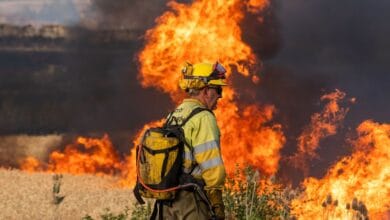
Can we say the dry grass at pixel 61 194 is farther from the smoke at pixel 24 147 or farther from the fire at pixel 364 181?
the fire at pixel 364 181

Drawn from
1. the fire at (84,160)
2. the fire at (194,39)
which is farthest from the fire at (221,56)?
the fire at (84,160)

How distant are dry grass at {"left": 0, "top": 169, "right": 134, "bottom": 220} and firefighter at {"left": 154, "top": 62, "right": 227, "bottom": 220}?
7.49 meters

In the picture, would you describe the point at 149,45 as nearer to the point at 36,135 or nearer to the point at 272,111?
the point at 272,111

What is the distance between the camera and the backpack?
21.2 ft

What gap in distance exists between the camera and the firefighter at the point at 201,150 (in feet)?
20.7

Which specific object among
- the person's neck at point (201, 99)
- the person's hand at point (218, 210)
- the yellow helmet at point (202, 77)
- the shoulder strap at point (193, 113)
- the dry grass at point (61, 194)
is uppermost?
the dry grass at point (61, 194)

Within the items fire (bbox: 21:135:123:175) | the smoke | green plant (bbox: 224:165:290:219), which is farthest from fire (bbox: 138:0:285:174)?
green plant (bbox: 224:165:290:219)

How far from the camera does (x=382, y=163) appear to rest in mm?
15305

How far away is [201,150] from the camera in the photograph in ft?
20.7

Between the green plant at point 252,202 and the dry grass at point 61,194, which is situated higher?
the dry grass at point 61,194

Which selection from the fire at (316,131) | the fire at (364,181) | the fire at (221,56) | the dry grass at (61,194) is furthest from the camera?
the fire at (316,131)

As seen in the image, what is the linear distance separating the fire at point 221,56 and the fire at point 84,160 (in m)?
3.64

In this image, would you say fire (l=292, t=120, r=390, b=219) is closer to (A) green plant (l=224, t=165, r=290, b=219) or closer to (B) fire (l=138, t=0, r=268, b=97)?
(A) green plant (l=224, t=165, r=290, b=219)

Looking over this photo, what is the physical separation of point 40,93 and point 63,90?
2.59 meters
